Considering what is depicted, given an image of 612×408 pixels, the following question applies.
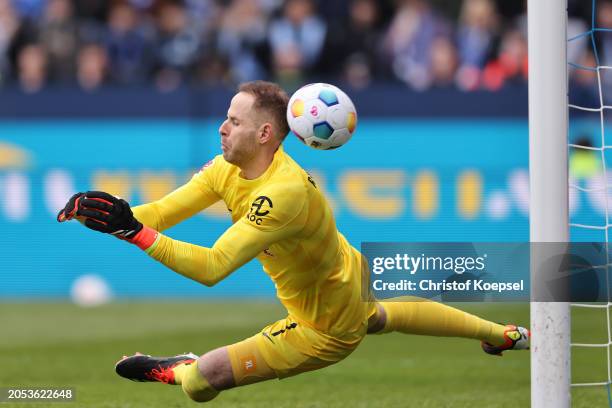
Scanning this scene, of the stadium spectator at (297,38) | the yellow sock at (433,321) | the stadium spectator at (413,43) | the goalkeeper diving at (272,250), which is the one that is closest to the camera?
the goalkeeper diving at (272,250)

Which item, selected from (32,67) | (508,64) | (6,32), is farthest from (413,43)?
(6,32)

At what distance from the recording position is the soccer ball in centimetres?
626

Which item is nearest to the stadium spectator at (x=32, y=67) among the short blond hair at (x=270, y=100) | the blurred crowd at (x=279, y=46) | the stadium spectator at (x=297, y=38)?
the blurred crowd at (x=279, y=46)

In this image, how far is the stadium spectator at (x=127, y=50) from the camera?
14.9 metres

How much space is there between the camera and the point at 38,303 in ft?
45.7

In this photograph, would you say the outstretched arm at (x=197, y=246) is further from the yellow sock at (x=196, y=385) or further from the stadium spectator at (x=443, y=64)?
the stadium spectator at (x=443, y=64)

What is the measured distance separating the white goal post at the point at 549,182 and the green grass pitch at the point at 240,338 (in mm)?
1352

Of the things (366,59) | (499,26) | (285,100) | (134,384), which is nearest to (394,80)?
(366,59)

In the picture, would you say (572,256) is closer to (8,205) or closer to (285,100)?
(285,100)

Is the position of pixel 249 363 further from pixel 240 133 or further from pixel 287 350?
pixel 240 133

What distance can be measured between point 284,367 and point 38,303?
811 cm

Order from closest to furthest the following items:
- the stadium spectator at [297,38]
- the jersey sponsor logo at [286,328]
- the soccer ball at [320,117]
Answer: the soccer ball at [320,117], the jersey sponsor logo at [286,328], the stadium spectator at [297,38]

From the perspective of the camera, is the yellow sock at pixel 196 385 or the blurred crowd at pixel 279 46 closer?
the yellow sock at pixel 196 385

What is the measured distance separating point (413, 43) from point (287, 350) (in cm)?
892
